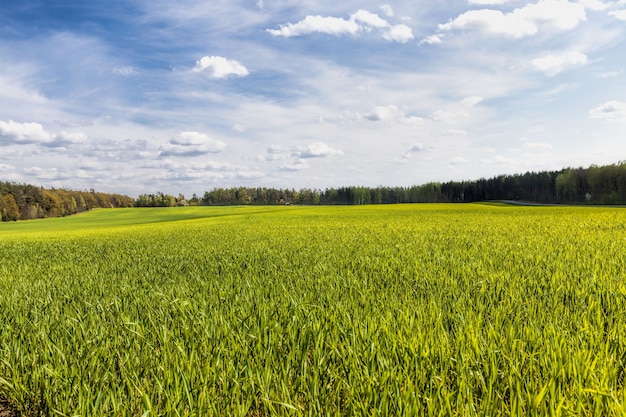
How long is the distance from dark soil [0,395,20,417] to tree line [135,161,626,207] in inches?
4694

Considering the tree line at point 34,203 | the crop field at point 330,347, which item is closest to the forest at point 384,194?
the tree line at point 34,203

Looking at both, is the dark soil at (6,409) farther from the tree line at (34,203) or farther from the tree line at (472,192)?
the tree line at (34,203)

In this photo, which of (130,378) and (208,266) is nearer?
(130,378)

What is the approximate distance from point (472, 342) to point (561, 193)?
138m

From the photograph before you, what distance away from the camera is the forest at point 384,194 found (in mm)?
99838

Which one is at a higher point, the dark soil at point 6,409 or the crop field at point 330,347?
the crop field at point 330,347

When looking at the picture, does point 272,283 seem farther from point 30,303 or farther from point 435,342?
point 30,303

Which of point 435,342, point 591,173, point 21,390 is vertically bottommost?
point 21,390

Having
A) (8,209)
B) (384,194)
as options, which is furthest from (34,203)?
(384,194)

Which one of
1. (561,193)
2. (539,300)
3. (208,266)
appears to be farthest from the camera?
(561,193)

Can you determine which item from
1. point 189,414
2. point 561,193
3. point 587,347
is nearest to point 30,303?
point 189,414

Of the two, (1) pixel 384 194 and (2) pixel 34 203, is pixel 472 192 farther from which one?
(2) pixel 34 203

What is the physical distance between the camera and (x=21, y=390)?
2607mm

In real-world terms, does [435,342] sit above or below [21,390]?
above
